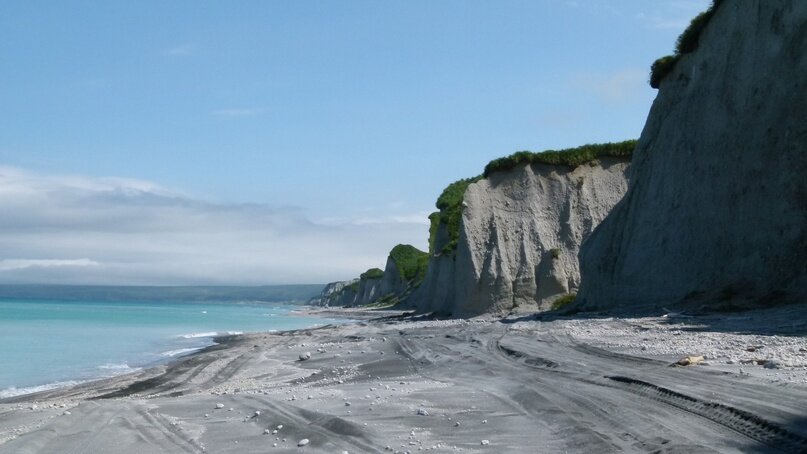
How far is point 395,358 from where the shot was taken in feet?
50.0

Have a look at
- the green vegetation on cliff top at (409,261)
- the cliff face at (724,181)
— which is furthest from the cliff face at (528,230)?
the green vegetation on cliff top at (409,261)

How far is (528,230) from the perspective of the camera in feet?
117

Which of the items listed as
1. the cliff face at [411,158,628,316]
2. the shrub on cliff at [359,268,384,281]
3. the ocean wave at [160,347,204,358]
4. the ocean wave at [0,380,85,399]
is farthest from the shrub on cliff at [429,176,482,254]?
the shrub on cliff at [359,268,384,281]

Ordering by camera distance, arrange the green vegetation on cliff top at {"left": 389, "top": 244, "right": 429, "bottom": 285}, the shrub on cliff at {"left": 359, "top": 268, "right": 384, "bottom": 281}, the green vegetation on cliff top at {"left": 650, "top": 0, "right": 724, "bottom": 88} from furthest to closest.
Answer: the shrub on cliff at {"left": 359, "top": 268, "right": 384, "bottom": 281}
the green vegetation on cliff top at {"left": 389, "top": 244, "right": 429, "bottom": 285}
the green vegetation on cliff top at {"left": 650, "top": 0, "right": 724, "bottom": 88}

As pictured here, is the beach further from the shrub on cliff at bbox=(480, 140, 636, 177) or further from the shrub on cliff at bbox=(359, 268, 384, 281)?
the shrub on cliff at bbox=(359, 268, 384, 281)

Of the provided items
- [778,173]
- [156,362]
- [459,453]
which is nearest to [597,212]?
[778,173]

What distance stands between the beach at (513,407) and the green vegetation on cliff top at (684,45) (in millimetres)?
12297

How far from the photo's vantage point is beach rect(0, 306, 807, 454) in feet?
19.5

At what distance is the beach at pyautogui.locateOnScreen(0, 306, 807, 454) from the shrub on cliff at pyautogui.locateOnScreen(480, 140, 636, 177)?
77.5ft

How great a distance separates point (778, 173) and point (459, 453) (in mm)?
14895

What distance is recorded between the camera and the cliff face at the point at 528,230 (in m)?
34.1

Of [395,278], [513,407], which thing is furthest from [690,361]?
[395,278]

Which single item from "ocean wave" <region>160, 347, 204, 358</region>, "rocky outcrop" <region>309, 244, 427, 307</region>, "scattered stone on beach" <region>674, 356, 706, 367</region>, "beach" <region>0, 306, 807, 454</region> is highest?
"rocky outcrop" <region>309, 244, 427, 307</region>

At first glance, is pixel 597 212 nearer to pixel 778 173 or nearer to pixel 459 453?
pixel 778 173
